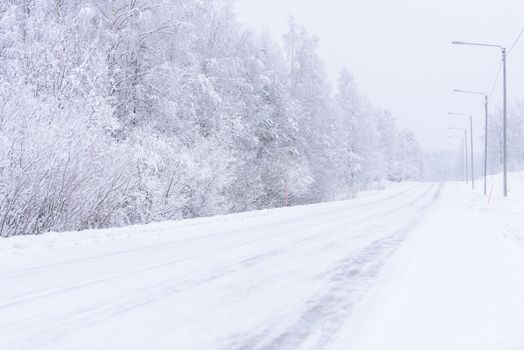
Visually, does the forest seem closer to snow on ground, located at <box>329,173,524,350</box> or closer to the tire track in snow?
the tire track in snow

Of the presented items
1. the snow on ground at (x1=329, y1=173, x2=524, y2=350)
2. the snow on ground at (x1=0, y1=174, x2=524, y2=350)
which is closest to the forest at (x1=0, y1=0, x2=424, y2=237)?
the snow on ground at (x1=0, y1=174, x2=524, y2=350)

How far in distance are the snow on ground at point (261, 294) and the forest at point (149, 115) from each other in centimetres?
245

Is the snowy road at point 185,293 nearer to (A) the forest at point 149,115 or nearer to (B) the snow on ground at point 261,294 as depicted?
(B) the snow on ground at point 261,294

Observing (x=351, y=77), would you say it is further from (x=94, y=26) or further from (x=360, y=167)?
(x=94, y=26)

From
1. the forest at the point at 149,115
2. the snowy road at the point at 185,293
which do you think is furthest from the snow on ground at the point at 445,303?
the forest at the point at 149,115

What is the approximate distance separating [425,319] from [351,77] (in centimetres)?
5330

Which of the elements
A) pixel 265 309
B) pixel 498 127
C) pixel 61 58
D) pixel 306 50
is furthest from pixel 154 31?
pixel 498 127

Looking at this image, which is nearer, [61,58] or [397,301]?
[397,301]

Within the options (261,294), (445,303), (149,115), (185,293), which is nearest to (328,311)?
(261,294)

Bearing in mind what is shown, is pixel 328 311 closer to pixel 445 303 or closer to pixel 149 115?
pixel 445 303

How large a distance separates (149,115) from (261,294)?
1507 cm

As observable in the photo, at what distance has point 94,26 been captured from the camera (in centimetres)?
1803

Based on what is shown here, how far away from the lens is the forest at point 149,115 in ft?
39.2

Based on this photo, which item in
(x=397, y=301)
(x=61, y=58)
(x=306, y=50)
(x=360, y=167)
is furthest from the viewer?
(x=360, y=167)
